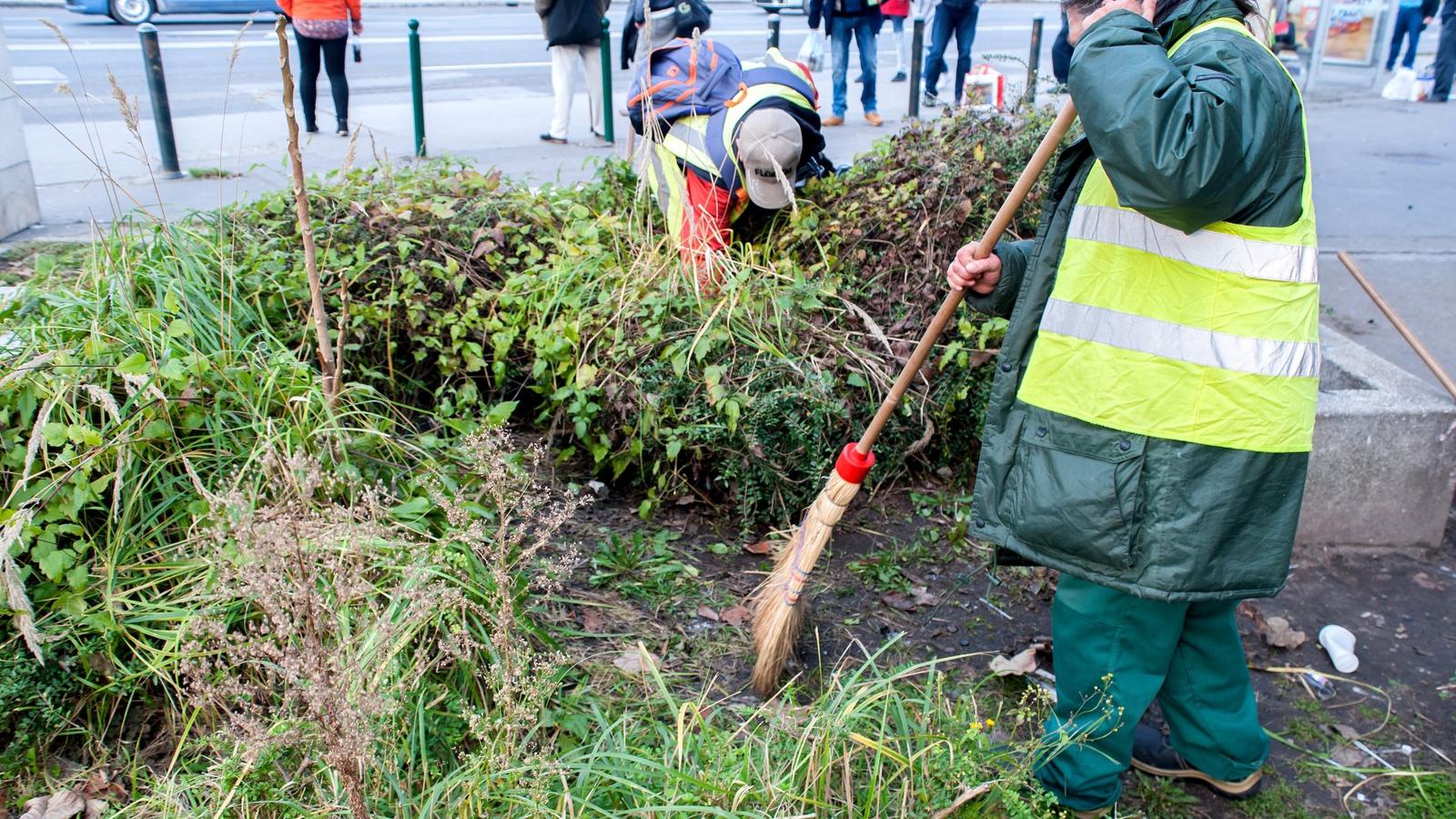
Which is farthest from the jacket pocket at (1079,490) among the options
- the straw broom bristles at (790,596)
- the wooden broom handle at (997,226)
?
the straw broom bristles at (790,596)

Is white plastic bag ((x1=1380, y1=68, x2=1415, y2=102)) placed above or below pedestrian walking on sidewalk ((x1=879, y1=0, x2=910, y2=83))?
below

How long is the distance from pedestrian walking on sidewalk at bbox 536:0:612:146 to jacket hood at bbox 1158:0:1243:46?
24.3ft

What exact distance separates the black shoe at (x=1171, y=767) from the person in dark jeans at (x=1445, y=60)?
46.1ft

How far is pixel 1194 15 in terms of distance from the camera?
7.39 ft

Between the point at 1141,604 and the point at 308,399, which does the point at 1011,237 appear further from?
the point at 308,399

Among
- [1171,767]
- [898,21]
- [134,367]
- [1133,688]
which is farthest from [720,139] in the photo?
[898,21]

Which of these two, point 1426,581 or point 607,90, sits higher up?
point 607,90

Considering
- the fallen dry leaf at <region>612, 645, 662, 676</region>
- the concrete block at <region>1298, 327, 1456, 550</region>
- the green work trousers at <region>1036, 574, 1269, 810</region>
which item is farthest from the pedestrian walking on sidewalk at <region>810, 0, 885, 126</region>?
the green work trousers at <region>1036, 574, 1269, 810</region>

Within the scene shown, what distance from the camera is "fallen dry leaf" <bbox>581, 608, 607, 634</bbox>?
125 inches

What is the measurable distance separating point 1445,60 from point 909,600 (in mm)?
14169

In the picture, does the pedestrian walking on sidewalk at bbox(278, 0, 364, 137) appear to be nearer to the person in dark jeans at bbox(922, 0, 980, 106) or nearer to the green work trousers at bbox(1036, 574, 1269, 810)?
the person in dark jeans at bbox(922, 0, 980, 106)

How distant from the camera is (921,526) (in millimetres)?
3814

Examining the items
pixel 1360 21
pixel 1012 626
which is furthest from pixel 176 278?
pixel 1360 21

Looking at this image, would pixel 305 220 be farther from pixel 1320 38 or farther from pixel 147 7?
pixel 147 7
